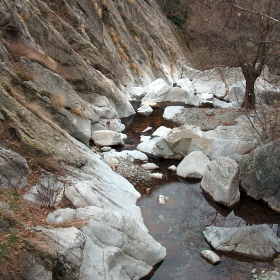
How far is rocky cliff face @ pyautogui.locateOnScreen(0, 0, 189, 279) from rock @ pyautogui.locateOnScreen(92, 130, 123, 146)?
68 centimetres

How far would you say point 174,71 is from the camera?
3888cm

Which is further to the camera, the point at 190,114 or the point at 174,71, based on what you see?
the point at 174,71

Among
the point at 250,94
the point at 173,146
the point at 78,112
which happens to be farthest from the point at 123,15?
the point at 173,146

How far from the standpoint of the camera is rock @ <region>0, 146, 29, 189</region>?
7.79 metres

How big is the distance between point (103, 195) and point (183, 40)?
45243mm

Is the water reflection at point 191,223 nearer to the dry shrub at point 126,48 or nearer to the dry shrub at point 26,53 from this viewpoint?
the dry shrub at point 26,53

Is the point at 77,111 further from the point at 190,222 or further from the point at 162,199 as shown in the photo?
the point at 190,222

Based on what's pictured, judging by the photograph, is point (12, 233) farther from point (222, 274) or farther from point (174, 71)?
point (174, 71)

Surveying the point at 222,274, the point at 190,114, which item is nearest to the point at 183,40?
the point at 190,114

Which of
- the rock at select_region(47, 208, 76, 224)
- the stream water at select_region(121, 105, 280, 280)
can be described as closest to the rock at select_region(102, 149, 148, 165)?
the stream water at select_region(121, 105, 280, 280)

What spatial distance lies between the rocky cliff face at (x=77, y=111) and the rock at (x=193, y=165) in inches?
108

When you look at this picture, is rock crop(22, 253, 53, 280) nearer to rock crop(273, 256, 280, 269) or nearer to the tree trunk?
rock crop(273, 256, 280, 269)

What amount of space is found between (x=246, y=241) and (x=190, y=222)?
1946 mm

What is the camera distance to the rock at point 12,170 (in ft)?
25.6
